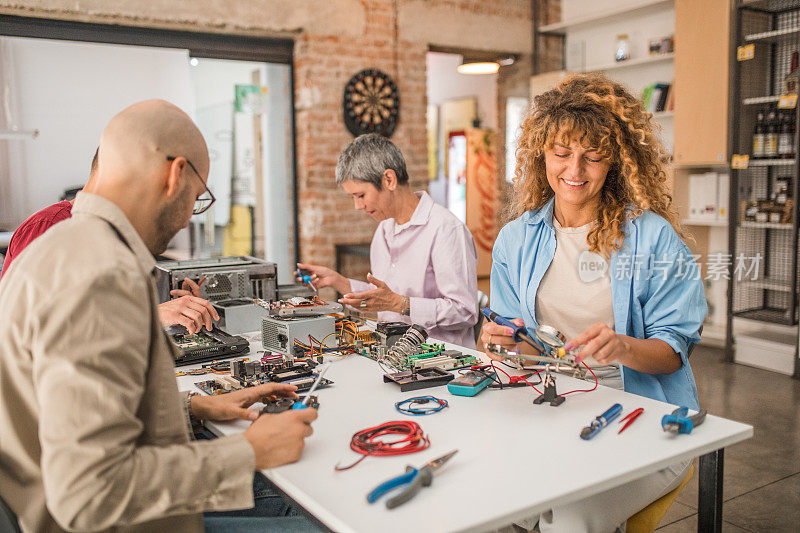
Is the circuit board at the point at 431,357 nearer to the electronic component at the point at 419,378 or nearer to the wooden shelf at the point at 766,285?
the electronic component at the point at 419,378

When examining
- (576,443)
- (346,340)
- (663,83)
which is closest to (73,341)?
(576,443)

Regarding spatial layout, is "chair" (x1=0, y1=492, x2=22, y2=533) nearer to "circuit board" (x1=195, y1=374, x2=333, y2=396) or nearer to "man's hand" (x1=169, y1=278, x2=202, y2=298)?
"circuit board" (x1=195, y1=374, x2=333, y2=396)

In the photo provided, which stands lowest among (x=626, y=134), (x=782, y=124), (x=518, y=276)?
(x=518, y=276)

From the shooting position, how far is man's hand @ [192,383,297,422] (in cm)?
166

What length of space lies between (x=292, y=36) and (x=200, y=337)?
3.88m

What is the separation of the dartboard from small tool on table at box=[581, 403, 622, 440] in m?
4.54

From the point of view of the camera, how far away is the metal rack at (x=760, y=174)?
5.05m

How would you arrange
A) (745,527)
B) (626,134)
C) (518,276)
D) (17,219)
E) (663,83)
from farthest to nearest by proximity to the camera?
1. (663,83)
2. (17,219)
3. (745,527)
4. (518,276)
5. (626,134)

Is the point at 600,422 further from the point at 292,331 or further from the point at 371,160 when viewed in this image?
the point at 371,160

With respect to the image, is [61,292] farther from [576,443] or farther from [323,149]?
[323,149]

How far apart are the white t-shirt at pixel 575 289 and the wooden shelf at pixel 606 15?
4.44 m

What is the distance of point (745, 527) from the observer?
2812 millimetres

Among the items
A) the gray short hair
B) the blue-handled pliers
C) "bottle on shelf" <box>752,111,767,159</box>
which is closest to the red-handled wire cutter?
the blue-handled pliers

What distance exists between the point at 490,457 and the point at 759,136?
4670 mm
